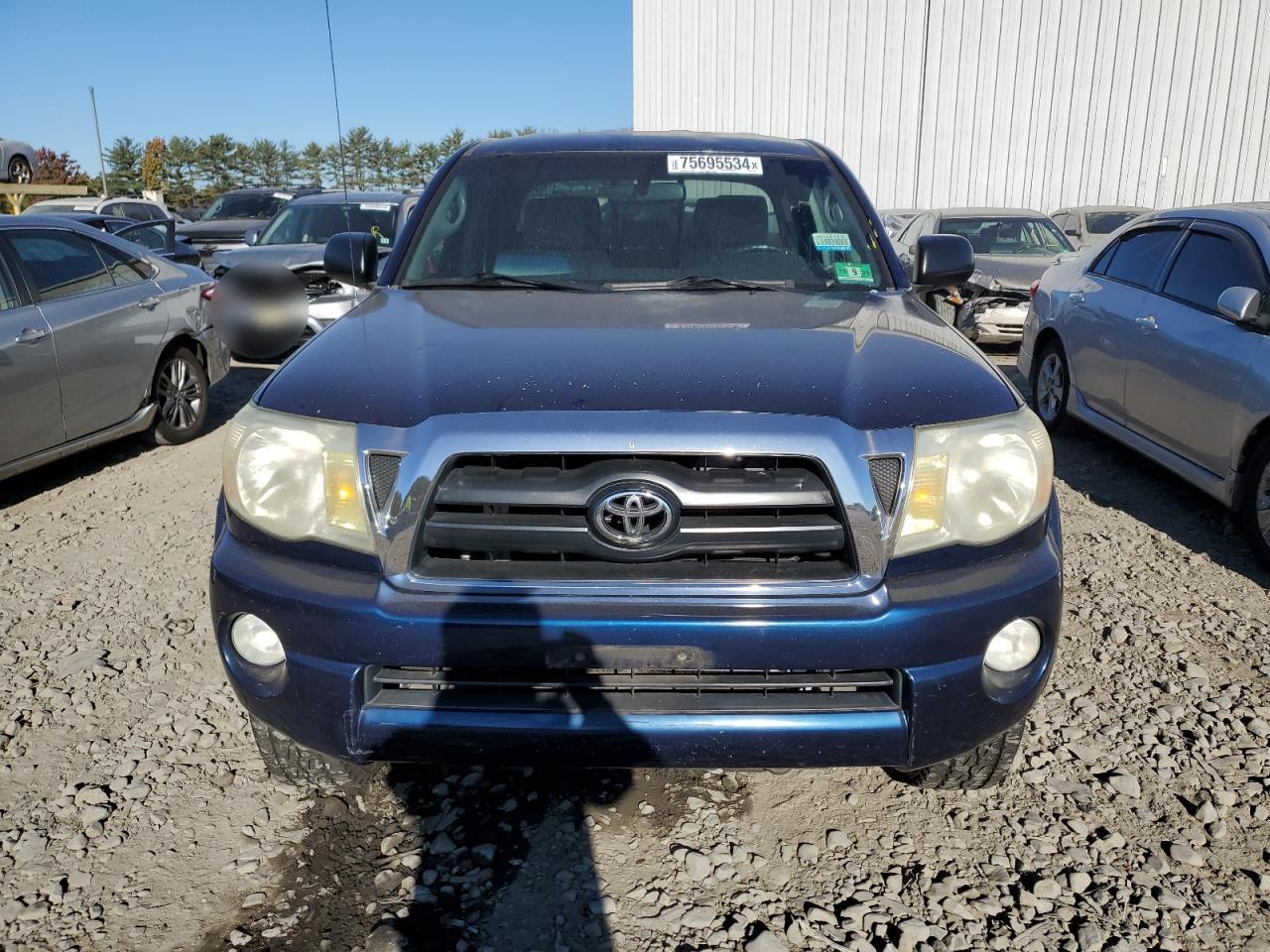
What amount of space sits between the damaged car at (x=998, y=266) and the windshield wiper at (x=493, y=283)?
6.16 meters

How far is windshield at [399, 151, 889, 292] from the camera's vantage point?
3.32 meters

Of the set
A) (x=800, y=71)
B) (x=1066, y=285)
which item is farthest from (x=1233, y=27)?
(x=1066, y=285)

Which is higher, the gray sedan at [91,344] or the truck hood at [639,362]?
the truck hood at [639,362]

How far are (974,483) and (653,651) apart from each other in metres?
0.79

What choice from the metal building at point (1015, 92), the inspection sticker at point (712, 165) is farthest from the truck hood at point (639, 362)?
the metal building at point (1015, 92)

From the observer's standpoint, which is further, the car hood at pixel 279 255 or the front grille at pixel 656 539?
the car hood at pixel 279 255

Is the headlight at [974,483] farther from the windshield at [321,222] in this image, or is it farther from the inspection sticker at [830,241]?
the windshield at [321,222]

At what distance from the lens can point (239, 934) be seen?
89.9 inches

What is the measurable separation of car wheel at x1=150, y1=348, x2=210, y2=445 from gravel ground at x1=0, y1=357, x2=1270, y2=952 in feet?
10.2

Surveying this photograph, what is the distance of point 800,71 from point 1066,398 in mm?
19022

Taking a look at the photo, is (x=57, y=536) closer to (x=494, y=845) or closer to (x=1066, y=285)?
(x=494, y=845)

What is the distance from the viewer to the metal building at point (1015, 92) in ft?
66.9

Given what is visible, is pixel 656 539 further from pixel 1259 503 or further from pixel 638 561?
pixel 1259 503

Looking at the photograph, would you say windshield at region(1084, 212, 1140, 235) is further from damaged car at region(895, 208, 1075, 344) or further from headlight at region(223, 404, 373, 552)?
headlight at region(223, 404, 373, 552)
